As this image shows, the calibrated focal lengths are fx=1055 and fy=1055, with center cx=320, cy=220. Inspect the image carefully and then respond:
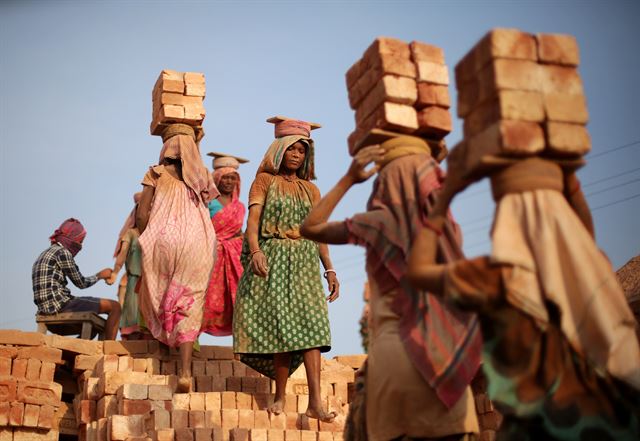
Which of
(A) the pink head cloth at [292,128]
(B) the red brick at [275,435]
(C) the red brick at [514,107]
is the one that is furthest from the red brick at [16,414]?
(C) the red brick at [514,107]

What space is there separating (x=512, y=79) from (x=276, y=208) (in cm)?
482

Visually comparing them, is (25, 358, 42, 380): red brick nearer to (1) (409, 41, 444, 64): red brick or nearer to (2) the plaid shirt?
(2) the plaid shirt

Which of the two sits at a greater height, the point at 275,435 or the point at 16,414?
the point at 16,414

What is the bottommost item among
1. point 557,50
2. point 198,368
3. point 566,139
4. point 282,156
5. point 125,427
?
point 125,427

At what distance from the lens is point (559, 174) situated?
4.69m

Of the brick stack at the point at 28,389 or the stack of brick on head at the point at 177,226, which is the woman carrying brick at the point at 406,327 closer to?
the stack of brick on head at the point at 177,226

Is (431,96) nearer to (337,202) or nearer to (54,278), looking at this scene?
(337,202)

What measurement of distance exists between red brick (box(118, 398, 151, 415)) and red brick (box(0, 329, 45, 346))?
2052 mm

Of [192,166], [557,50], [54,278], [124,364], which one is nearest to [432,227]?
[557,50]

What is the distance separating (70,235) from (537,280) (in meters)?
8.76

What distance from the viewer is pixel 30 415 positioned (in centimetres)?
984

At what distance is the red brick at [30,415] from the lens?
980 cm

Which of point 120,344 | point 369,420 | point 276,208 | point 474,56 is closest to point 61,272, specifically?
point 120,344

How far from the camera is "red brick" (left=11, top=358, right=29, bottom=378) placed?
1005 centimetres
